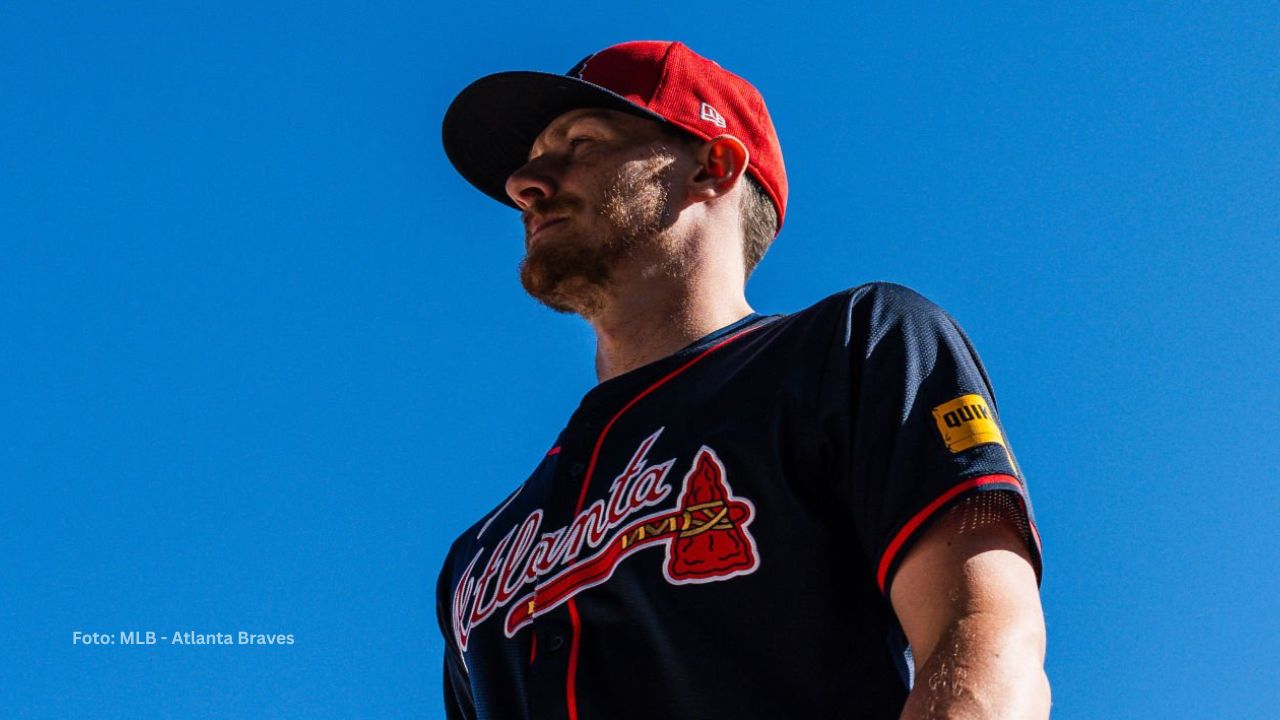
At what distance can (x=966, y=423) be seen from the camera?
7.70ft

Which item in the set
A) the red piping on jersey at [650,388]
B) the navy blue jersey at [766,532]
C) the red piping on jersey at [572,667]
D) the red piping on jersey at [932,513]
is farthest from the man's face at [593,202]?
the red piping on jersey at [932,513]

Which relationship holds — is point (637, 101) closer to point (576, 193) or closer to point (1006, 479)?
point (576, 193)

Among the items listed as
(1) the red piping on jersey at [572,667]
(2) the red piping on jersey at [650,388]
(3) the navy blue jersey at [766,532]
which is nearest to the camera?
(3) the navy blue jersey at [766,532]

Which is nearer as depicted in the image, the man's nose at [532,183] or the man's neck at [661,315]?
the man's neck at [661,315]

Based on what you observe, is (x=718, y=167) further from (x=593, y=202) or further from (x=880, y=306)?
(x=880, y=306)

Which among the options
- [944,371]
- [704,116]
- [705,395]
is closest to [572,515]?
[705,395]

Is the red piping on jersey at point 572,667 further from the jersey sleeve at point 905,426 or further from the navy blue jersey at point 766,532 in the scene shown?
the jersey sleeve at point 905,426

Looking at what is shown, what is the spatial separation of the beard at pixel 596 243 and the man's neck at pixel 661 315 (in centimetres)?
6

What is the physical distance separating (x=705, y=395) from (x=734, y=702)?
724 mm

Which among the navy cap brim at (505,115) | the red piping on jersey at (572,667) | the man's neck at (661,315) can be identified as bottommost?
the red piping on jersey at (572,667)

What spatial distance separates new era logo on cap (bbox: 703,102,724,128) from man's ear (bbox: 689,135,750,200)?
0.06m

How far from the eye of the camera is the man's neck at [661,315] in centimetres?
337

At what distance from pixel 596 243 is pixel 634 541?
1.09 metres

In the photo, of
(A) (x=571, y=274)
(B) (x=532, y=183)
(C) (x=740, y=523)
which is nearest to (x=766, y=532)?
(C) (x=740, y=523)
